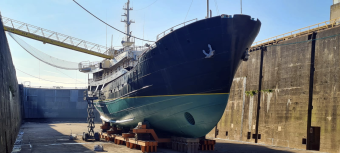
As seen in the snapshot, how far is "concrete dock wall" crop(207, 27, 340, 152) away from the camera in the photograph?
15641mm

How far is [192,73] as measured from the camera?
13.5 m

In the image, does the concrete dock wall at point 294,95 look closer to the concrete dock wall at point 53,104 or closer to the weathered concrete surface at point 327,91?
the weathered concrete surface at point 327,91

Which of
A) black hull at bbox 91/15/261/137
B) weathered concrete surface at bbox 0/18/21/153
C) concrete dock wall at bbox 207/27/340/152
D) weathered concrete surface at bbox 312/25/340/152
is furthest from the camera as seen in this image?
concrete dock wall at bbox 207/27/340/152

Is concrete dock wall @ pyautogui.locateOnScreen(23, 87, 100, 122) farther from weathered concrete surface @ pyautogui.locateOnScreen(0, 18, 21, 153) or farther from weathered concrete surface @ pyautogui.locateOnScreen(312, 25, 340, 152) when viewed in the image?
weathered concrete surface @ pyautogui.locateOnScreen(312, 25, 340, 152)

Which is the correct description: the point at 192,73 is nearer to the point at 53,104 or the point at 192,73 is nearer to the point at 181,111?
the point at 181,111

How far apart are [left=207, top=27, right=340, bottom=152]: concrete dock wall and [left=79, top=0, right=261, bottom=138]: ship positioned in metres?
5.15

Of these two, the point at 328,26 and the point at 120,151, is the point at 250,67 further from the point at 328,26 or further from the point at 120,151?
the point at 120,151

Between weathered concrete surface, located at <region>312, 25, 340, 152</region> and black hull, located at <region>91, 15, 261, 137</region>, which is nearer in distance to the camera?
black hull, located at <region>91, 15, 261, 137</region>

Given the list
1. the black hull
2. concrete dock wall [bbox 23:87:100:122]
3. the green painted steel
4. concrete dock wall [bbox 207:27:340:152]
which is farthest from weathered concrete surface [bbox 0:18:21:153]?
concrete dock wall [bbox 23:87:100:122]

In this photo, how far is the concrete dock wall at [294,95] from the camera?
1564 cm

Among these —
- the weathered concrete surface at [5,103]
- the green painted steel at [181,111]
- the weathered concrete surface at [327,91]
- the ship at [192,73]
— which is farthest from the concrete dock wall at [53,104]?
the weathered concrete surface at [327,91]

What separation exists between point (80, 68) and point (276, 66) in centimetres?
1883

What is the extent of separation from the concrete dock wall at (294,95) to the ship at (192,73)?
203 inches

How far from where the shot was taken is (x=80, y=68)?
2978cm
